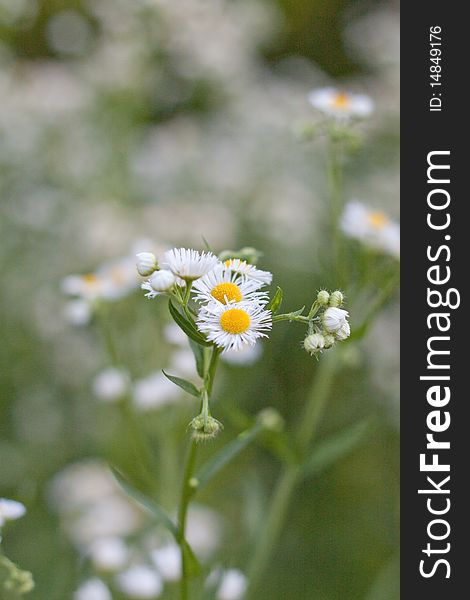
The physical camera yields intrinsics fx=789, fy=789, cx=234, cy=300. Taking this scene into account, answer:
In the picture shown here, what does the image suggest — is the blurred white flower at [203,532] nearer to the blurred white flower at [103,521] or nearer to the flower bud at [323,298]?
the blurred white flower at [103,521]

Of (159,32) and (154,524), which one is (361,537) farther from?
(159,32)

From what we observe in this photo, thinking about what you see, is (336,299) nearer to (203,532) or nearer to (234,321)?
(234,321)

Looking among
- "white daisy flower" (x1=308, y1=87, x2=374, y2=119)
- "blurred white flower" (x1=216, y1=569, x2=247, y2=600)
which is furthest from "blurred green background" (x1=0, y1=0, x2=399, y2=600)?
"blurred white flower" (x1=216, y1=569, x2=247, y2=600)

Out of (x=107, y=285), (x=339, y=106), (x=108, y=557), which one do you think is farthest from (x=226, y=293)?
(x=339, y=106)

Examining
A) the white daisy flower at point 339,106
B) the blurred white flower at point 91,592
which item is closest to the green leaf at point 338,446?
the blurred white flower at point 91,592

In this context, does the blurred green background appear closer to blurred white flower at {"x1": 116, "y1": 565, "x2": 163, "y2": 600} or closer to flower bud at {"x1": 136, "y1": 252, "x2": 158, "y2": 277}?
blurred white flower at {"x1": 116, "y1": 565, "x2": 163, "y2": 600}

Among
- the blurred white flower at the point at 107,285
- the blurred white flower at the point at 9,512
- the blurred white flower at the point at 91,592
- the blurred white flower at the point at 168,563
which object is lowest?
the blurred white flower at the point at 91,592
